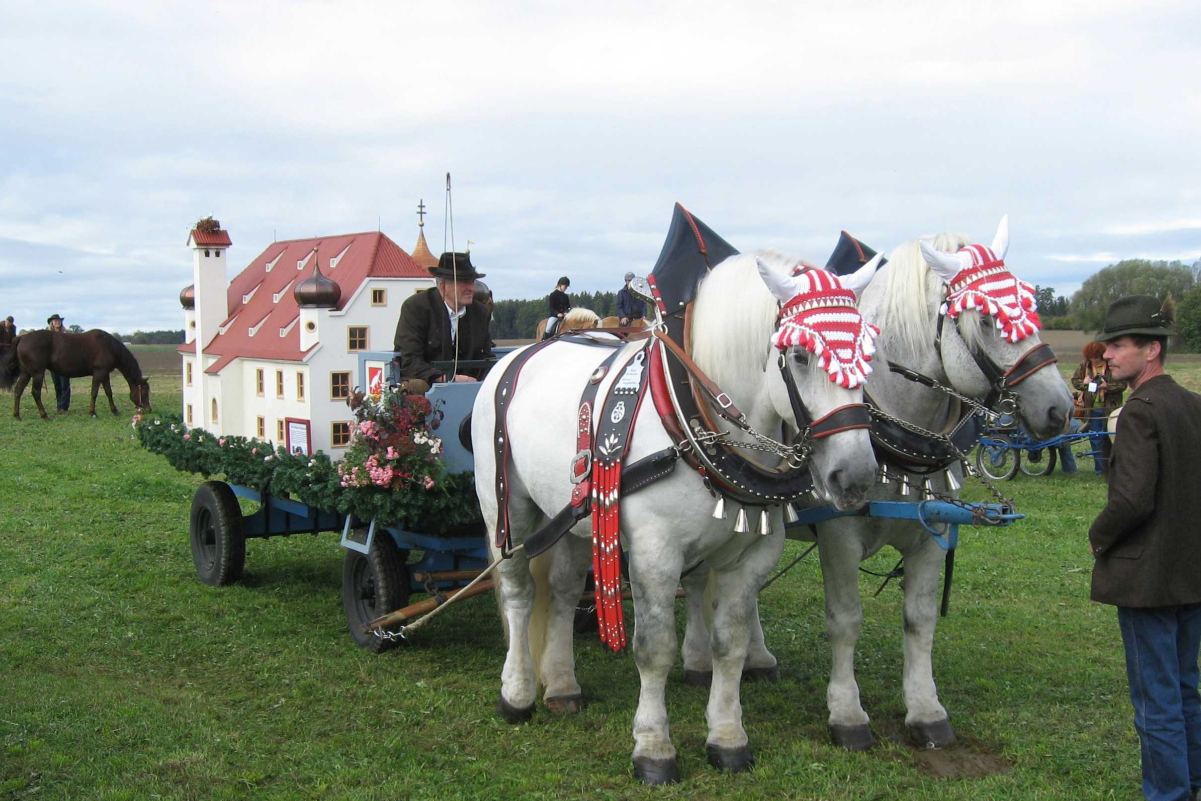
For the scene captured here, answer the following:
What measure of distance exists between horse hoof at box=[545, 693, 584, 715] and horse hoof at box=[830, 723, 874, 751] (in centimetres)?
129

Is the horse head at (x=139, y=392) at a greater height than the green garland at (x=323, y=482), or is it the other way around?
the horse head at (x=139, y=392)

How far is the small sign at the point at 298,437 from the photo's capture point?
634cm

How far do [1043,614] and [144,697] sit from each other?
17.9ft

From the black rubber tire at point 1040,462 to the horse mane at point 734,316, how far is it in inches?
411

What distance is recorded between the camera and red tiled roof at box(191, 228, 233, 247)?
7.71m

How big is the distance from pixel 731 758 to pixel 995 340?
195cm

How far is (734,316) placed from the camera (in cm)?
386

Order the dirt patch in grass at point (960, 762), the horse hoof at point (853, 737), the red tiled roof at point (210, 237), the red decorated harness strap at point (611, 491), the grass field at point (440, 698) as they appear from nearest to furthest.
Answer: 1. the red decorated harness strap at point (611, 491)
2. the grass field at point (440, 698)
3. the dirt patch in grass at point (960, 762)
4. the horse hoof at point (853, 737)
5. the red tiled roof at point (210, 237)

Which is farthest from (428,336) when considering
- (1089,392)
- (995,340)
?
(1089,392)

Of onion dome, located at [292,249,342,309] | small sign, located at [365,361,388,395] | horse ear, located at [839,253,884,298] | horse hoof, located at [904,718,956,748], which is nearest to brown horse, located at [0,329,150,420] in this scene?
onion dome, located at [292,249,342,309]

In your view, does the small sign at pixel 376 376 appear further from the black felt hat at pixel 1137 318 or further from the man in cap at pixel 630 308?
the black felt hat at pixel 1137 318

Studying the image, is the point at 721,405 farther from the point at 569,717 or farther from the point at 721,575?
the point at 569,717

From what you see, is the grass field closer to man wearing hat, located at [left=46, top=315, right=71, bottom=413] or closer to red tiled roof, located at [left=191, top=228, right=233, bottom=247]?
red tiled roof, located at [left=191, top=228, right=233, bottom=247]

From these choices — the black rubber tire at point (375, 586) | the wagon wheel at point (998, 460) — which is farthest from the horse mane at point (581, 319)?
the wagon wheel at point (998, 460)
